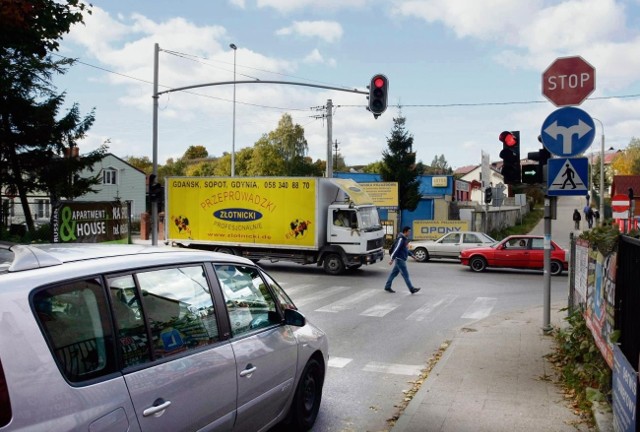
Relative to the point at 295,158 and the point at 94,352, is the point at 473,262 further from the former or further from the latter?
the point at 295,158

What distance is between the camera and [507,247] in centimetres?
2044

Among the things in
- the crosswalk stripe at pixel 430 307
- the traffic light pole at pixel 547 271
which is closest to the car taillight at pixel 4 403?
the traffic light pole at pixel 547 271

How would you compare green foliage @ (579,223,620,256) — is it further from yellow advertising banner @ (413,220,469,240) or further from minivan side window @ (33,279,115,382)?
yellow advertising banner @ (413,220,469,240)

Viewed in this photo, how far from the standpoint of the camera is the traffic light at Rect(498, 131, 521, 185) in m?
10.0

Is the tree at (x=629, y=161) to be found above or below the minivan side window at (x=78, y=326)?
above

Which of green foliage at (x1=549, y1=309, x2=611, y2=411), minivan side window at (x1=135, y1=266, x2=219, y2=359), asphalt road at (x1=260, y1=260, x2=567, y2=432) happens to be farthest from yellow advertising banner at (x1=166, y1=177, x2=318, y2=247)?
minivan side window at (x1=135, y1=266, x2=219, y2=359)

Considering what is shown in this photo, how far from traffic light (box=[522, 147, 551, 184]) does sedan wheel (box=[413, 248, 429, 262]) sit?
14.7 m

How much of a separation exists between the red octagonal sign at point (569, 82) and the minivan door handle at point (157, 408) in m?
7.22

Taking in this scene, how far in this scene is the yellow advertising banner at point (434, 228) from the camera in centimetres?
3050

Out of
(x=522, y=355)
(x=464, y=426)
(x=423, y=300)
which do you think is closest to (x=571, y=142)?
(x=522, y=355)

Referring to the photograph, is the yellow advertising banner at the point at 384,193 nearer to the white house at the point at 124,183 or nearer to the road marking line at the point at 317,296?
the road marking line at the point at 317,296

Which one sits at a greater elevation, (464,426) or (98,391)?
(98,391)

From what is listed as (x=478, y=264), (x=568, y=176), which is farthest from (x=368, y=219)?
(x=568, y=176)

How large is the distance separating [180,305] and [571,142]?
22.0 feet
